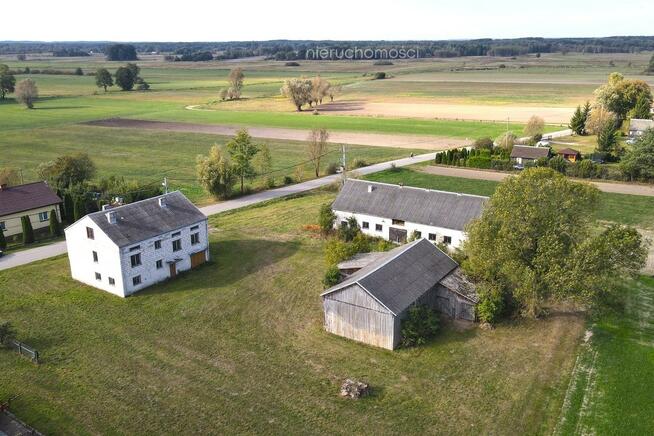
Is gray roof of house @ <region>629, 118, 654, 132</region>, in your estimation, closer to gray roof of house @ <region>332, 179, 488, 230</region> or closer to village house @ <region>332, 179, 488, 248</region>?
gray roof of house @ <region>332, 179, 488, 230</region>

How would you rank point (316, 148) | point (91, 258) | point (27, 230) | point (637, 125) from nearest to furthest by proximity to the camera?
point (91, 258)
point (27, 230)
point (316, 148)
point (637, 125)

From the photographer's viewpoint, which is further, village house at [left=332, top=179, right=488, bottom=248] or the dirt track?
the dirt track

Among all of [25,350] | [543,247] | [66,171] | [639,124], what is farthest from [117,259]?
[639,124]

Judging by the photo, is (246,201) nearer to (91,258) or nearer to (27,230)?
(27,230)

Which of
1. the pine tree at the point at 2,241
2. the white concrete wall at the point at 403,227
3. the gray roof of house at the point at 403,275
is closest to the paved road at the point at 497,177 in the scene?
the white concrete wall at the point at 403,227

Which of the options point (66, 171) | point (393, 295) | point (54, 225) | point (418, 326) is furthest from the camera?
point (66, 171)

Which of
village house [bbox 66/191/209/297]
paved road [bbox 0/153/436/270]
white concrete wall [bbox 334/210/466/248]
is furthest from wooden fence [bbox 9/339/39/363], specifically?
white concrete wall [bbox 334/210/466/248]

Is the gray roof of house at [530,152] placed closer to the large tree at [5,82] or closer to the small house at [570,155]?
the small house at [570,155]
